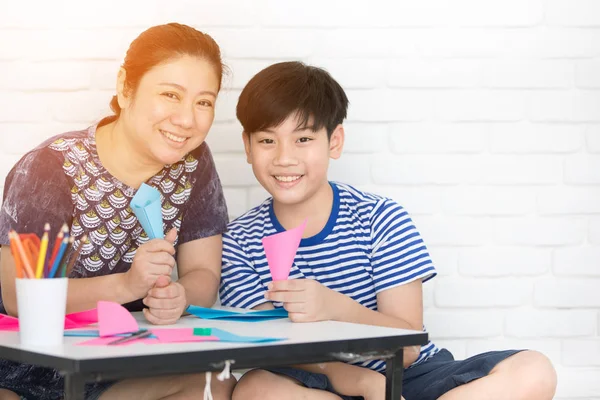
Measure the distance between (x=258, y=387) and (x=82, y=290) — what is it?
1.42ft

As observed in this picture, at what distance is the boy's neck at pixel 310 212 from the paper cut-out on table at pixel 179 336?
734 mm

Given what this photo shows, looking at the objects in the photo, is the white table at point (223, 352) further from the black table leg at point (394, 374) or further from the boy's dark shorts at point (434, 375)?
the boy's dark shorts at point (434, 375)

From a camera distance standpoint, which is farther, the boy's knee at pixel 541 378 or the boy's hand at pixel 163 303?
the boy's knee at pixel 541 378

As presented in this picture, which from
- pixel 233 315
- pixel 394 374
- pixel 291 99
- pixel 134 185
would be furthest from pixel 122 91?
pixel 394 374

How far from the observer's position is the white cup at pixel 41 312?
4.82 ft

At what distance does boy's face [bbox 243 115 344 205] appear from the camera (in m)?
2.25

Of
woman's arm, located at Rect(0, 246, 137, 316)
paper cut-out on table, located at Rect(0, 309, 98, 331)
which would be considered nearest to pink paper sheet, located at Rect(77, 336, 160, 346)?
paper cut-out on table, located at Rect(0, 309, 98, 331)

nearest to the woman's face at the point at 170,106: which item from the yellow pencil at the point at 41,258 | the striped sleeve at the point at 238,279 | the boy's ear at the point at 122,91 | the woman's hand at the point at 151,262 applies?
the boy's ear at the point at 122,91

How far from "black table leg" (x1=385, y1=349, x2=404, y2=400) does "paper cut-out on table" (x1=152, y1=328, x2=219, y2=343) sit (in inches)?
14.2

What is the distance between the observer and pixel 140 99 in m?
2.16

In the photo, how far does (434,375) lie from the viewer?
2.15 m

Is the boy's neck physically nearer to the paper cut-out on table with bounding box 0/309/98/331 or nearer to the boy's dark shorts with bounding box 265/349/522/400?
the boy's dark shorts with bounding box 265/349/522/400

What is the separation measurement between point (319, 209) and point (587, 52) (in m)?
1.09

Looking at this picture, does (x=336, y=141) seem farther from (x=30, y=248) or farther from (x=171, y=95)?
(x=30, y=248)
